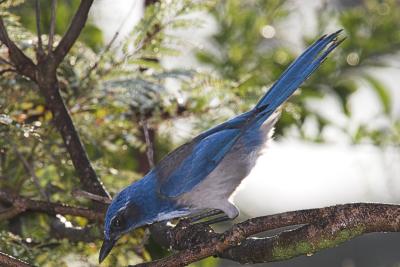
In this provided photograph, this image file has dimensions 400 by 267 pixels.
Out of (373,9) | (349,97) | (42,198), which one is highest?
(373,9)

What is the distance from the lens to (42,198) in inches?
161

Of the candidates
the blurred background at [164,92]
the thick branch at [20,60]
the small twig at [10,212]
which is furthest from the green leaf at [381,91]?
the small twig at [10,212]

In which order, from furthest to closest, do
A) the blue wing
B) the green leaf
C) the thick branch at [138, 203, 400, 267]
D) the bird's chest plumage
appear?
the green leaf
the bird's chest plumage
the blue wing
the thick branch at [138, 203, 400, 267]

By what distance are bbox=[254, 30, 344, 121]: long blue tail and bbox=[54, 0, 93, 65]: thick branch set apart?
0.94 metres

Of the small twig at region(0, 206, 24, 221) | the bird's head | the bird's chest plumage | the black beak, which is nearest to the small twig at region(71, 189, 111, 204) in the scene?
the bird's head

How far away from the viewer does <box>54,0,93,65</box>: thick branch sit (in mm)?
3611

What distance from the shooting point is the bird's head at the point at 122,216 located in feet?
12.1

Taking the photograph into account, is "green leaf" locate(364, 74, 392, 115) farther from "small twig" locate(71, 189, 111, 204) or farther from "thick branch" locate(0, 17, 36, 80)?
"thick branch" locate(0, 17, 36, 80)

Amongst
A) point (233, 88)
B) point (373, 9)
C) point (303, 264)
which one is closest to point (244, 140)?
point (233, 88)

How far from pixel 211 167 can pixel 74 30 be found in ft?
3.21

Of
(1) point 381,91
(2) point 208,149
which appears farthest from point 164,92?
(1) point 381,91

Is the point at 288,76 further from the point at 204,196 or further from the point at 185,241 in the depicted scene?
the point at 185,241

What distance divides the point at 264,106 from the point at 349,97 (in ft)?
5.00

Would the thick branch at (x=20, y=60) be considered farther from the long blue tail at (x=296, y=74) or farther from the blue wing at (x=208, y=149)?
the long blue tail at (x=296, y=74)
